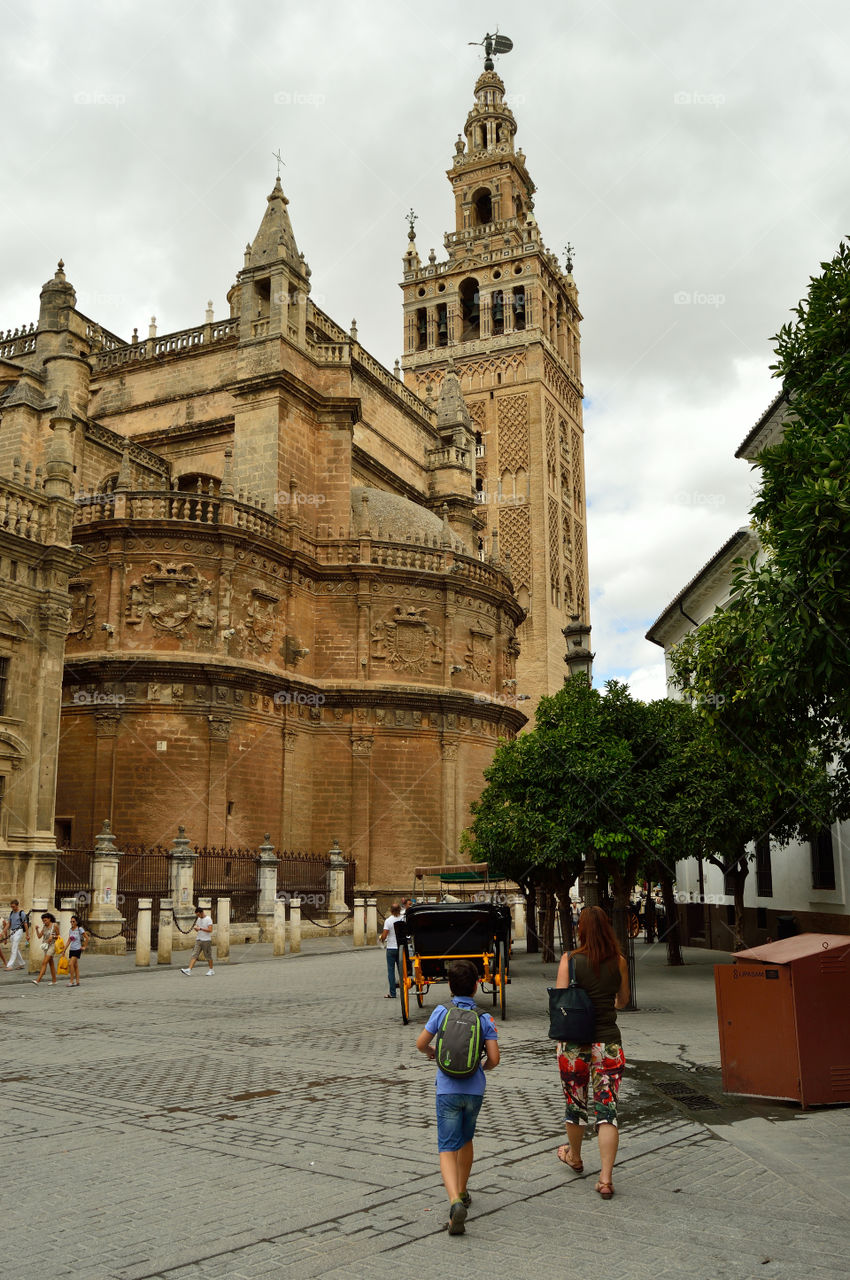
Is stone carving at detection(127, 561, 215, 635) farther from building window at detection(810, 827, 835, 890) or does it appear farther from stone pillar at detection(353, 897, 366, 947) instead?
building window at detection(810, 827, 835, 890)

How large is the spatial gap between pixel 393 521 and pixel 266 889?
46.7ft

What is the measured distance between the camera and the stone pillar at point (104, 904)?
20953mm

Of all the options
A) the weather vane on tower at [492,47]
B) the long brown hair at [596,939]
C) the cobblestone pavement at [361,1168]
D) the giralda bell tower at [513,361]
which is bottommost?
the cobblestone pavement at [361,1168]

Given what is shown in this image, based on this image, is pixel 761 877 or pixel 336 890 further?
pixel 336 890

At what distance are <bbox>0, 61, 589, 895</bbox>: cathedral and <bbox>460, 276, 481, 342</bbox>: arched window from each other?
19.4 metres

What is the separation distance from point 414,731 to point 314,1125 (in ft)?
80.2

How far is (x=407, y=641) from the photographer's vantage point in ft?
105

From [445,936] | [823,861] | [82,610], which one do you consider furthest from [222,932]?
[823,861]

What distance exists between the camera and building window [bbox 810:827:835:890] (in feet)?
61.0

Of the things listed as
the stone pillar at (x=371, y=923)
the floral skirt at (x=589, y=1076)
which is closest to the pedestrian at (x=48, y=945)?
the stone pillar at (x=371, y=923)

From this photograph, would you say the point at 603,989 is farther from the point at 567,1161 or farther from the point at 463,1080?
the point at 463,1080

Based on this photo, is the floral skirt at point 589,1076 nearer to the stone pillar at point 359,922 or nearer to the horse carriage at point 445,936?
the horse carriage at point 445,936

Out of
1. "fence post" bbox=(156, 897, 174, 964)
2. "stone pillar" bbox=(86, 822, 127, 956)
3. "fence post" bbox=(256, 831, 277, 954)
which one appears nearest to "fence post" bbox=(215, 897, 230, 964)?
"fence post" bbox=(156, 897, 174, 964)

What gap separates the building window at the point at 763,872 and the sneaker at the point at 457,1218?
18052 mm
